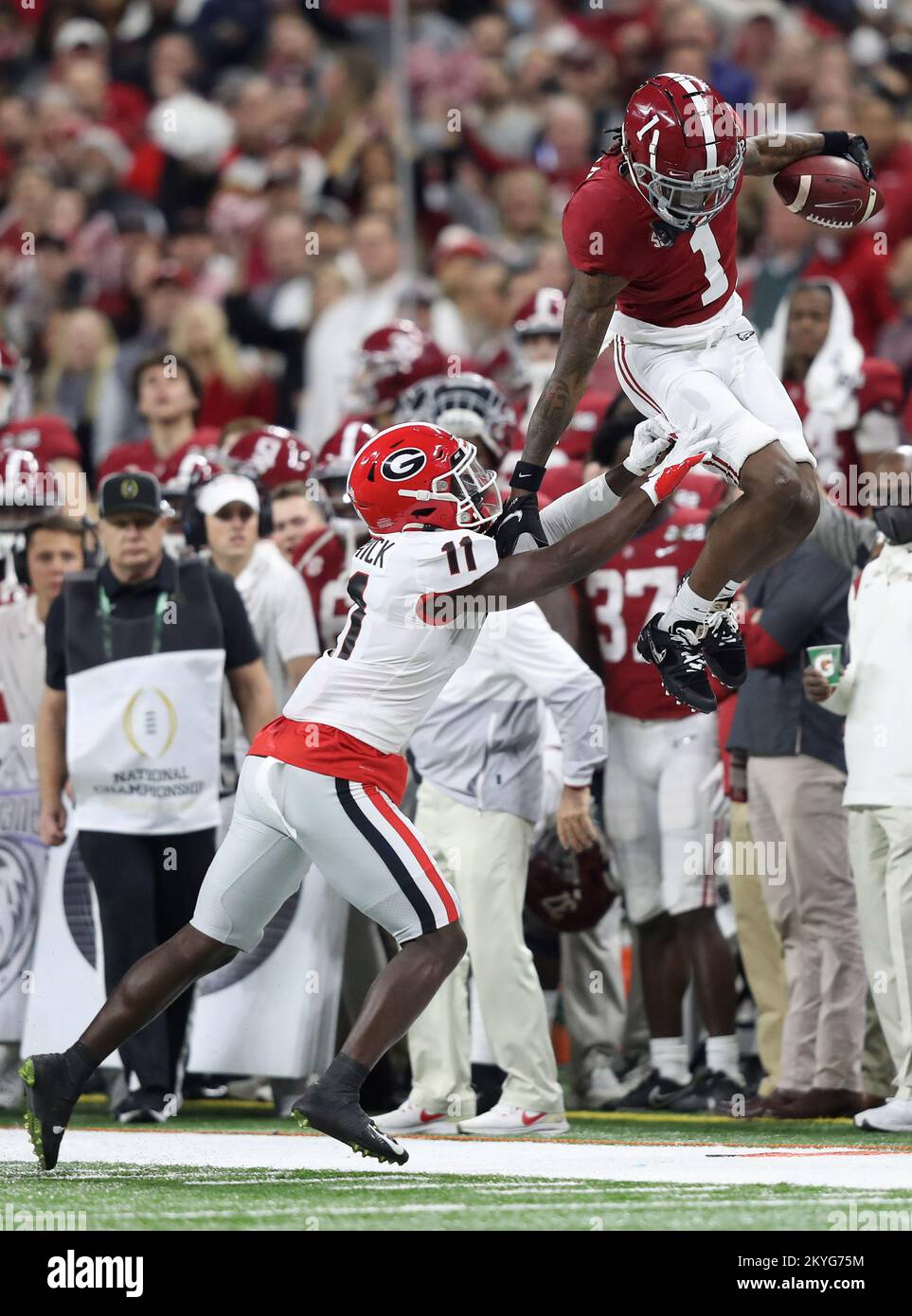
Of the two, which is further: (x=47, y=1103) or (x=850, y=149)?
(x=850, y=149)

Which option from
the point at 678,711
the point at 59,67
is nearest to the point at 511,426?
the point at 678,711

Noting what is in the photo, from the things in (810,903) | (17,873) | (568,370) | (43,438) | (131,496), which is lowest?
(810,903)

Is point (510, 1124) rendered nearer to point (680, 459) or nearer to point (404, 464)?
point (404, 464)

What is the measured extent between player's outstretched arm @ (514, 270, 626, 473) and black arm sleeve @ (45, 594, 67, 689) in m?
2.36

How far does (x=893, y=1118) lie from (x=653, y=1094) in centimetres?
129

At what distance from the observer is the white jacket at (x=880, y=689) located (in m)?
7.26

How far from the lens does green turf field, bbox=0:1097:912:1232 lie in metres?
5.05

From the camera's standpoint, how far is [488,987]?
7.40 metres

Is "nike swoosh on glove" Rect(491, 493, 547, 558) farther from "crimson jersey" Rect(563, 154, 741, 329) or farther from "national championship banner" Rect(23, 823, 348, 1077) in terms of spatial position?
"national championship banner" Rect(23, 823, 348, 1077)

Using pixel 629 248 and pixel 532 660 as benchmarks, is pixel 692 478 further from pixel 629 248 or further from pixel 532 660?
pixel 629 248

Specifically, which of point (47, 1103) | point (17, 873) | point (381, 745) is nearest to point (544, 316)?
point (17, 873)

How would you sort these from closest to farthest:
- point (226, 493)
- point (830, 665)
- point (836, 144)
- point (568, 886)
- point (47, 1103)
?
point (47, 1103), point (836, 144), point (830, 665), point (568, 886), point (226, 493)

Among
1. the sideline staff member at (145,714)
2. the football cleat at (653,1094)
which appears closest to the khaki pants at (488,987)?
the football cleat at (653,1094)

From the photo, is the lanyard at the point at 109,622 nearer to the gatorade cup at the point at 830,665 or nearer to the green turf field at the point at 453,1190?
the green turf field at the point at 453,1190
